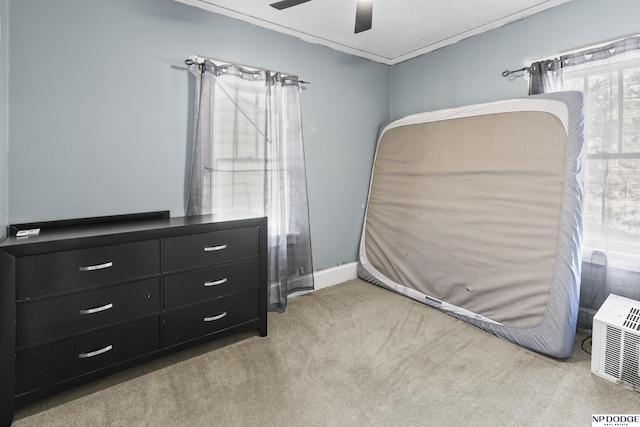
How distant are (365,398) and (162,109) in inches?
89.8

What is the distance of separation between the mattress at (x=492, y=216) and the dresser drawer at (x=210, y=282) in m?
1.51

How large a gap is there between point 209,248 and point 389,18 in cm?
230

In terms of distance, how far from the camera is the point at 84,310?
169 centimetres

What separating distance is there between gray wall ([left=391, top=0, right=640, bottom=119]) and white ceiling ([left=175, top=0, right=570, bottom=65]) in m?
0.09

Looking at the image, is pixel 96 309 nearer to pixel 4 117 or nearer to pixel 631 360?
pixel 4 117

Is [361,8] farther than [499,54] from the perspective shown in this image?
No

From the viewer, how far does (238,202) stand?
2.61 meters

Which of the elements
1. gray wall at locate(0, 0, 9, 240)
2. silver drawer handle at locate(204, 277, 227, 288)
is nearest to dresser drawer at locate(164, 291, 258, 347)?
silver drawer handle at locate(204, 277, 227, 288)

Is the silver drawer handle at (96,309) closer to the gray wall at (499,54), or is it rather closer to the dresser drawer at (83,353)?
the dresser drawer at (83,353)

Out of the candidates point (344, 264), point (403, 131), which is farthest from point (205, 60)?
point (344, 264)

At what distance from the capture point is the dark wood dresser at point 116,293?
152cm

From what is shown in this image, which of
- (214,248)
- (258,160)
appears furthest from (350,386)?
(258,160)

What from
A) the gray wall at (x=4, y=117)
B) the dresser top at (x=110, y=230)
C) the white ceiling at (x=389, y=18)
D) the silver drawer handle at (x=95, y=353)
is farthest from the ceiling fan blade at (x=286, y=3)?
the silver drawer handle at (x=95, y=353)

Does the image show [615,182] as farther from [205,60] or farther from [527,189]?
[205,60]
